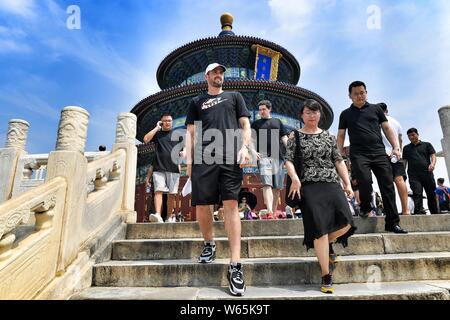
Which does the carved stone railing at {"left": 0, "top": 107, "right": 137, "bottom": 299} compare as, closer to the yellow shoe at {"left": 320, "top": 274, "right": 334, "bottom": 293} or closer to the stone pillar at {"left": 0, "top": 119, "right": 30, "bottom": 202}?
the yellow shoe at {"left": 320, "top": 274, "right": 334, "bottom": 293}

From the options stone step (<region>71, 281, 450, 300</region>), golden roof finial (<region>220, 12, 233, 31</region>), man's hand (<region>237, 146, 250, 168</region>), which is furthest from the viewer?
golden roof finial (<region>220, 12, 233, 31</region>)

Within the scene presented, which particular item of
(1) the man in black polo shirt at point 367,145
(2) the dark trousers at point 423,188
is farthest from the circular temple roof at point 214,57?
(1) the man in black polo shirt at point 367,145

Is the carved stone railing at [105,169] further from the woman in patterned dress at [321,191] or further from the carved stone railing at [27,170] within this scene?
the woman in patterned dress at [321,191]

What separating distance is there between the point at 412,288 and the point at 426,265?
60 cm

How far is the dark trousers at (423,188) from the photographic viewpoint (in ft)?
19.2

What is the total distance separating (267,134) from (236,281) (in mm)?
3037

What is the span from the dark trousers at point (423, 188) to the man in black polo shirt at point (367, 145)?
226 cm

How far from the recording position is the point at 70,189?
9.95 ft

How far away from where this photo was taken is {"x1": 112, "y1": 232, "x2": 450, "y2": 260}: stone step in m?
3.54

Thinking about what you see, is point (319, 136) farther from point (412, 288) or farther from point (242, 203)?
point (242, 203)

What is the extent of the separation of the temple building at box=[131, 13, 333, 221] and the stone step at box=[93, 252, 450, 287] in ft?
37.2

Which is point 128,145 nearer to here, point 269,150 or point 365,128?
point 269,150

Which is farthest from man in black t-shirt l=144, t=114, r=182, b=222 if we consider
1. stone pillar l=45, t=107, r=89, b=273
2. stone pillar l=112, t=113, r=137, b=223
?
Answer: stone pillar l=45, t=107, r=89, b=273

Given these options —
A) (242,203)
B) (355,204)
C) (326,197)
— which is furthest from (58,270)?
(355,204)
